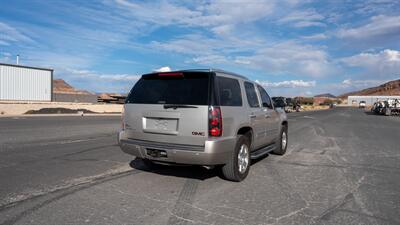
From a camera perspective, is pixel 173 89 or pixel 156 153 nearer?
pixel 156 153

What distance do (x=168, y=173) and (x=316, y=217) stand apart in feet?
10.4

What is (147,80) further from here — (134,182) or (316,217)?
(316,217)

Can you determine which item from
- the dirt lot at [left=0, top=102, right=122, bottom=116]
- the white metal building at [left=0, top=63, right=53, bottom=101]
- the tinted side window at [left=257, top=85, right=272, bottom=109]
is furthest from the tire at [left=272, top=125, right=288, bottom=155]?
the white metal building at [left=0, top=63, right=53, bottom=101]

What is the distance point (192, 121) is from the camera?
233 inches

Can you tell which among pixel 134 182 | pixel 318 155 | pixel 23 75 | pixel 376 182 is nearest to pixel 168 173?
pixel 134 182

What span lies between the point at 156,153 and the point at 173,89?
3.72ft

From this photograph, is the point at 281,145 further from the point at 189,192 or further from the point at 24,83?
the point at 24,83

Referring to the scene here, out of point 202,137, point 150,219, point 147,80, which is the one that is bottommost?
point 150,219

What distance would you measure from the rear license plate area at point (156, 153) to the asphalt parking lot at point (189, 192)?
0.50m

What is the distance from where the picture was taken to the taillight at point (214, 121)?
19.2 ft

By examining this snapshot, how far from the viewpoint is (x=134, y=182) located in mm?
6359

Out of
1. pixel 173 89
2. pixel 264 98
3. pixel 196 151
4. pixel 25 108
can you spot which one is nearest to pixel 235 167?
pixel 196 151

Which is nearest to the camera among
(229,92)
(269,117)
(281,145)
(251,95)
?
(229,92)

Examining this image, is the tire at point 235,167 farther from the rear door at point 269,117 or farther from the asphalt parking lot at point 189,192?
the rear door at point 269,117
